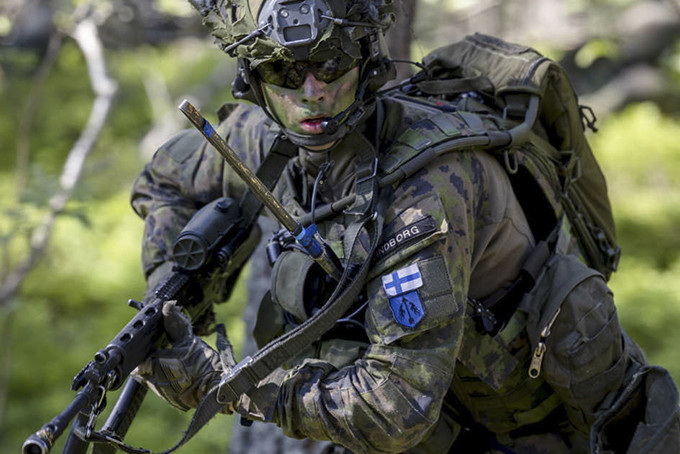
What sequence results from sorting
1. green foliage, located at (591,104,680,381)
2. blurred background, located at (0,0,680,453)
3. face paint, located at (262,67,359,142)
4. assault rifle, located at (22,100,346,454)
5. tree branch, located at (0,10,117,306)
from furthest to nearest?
green foliage, located at (591,104,680,381) < blurred background, located at (0,0,680,453) < tree branch, located at (0,10,117,306) < face paint, located at (262,67,359,142) < assault rifle, located at (22,100,346,454)

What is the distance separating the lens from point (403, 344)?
100 inches

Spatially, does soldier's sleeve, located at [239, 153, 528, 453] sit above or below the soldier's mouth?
below

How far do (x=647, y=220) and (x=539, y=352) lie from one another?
583 centimetres

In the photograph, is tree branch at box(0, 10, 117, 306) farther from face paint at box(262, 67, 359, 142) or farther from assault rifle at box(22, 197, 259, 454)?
face paint at box(262, 67, 359, 142)

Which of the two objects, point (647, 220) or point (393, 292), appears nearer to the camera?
point (393, 292)

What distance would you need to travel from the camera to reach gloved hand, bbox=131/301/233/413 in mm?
2609

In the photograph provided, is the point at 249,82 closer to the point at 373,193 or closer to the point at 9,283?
the point at 373,193

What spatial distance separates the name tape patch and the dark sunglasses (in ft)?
1.68

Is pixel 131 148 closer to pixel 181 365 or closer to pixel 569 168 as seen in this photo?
pixel 569 168

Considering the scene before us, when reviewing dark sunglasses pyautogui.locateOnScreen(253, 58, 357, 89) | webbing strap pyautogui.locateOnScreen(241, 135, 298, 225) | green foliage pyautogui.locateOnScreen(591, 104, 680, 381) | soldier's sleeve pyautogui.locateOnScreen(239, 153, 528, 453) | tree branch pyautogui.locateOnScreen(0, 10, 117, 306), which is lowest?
green foliage pyautogui.locateOnScreen(591, 104, 680, 381)

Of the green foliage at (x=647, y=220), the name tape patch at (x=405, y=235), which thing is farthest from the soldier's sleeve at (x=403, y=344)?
the green foliage at (x=647, y=220)

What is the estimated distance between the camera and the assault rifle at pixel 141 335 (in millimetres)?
2439

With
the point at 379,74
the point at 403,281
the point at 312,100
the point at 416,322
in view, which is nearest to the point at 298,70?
the point at 312,100

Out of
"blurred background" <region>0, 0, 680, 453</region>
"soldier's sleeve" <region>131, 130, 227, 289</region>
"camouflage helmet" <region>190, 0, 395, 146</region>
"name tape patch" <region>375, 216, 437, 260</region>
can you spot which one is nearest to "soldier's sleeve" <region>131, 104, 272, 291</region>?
"soldier's sleeve" <region>131, 130, 227, 289</region>
